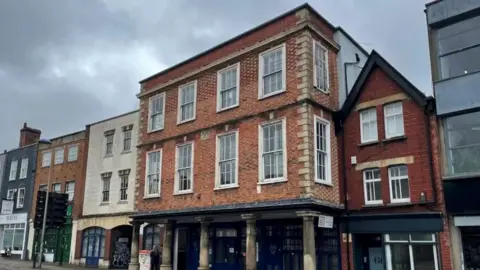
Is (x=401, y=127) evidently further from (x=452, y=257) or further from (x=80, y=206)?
(x=80, y=206)

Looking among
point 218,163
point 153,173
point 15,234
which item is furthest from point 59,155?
point 218,163

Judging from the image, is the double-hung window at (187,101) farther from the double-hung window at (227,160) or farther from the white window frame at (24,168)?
the white window frame at (24,168)

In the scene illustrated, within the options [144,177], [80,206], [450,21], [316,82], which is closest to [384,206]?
[316,82]

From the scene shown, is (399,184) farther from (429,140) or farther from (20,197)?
(20,197)

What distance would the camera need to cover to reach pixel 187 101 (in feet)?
73.7

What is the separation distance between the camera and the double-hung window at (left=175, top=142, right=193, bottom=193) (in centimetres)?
2112

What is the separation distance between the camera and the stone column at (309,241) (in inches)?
614

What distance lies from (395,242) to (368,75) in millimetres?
6744

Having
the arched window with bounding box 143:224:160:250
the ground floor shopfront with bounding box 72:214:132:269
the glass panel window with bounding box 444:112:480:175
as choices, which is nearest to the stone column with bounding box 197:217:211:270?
the arched window with bounding box 143:224:160:250

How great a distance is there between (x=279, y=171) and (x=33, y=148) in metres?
27.8

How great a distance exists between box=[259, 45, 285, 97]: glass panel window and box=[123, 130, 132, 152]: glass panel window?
518 inches

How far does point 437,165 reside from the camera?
51.5ft

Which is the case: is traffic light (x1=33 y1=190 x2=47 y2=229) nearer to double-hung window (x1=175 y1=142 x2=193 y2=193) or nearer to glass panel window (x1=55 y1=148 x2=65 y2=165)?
double-hung window (x1=175 y1=142 x2=193 y2=193)

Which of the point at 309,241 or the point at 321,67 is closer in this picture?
the point at 309,241
